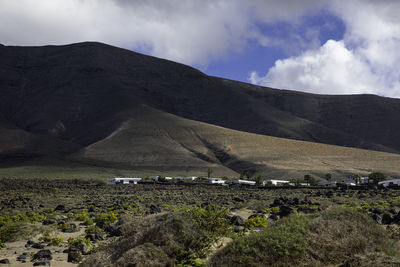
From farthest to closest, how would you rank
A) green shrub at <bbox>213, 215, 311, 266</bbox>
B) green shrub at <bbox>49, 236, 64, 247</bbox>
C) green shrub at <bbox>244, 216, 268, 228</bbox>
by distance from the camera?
green shrub at <bbox>244, 216, 268, 228</bbox> < green shrub at <bbox>49, 236, 64, 247</bbox> < green shrub at <bbox>213, 215, 311, 266</bbox>

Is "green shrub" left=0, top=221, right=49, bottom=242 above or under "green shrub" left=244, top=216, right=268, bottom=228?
under

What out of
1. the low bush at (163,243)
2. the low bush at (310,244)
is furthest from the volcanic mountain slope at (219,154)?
the low bush at (310,244)

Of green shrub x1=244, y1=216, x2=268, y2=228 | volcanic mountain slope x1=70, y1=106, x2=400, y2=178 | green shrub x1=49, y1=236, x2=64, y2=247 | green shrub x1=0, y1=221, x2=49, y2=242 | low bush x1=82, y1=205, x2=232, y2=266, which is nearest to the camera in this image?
low bush x1=82, y1=205, x2=232, y2=266

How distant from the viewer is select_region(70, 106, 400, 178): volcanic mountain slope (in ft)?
379

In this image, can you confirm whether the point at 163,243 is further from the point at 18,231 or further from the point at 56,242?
the point at 18,231

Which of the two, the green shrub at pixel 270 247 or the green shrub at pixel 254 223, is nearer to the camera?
→ the green shrub at pixel 270 247

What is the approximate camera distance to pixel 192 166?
11975cm

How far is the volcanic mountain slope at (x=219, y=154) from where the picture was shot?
11545 cm

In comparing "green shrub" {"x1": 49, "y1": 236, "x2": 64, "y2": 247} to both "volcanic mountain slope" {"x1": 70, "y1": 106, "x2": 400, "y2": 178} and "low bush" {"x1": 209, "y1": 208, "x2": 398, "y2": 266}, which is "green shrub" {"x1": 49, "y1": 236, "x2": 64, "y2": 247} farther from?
"volcanic mountain slope" {"x1": 70, "y1": 106, "x2": 400, "y2": 178}

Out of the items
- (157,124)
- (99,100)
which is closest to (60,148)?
(157,124)

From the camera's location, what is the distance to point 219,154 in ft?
443

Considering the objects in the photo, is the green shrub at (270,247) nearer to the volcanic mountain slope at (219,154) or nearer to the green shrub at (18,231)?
the green shrub at (18,231)

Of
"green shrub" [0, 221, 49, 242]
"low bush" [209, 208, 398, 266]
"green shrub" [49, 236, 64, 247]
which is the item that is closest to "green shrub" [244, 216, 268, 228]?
"low bush" [209, 208, 398, 266]

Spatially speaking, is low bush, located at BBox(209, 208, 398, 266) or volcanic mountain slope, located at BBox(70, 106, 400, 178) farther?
volcanic mountain slope, located at BBox(70, 106, 400, 178)
